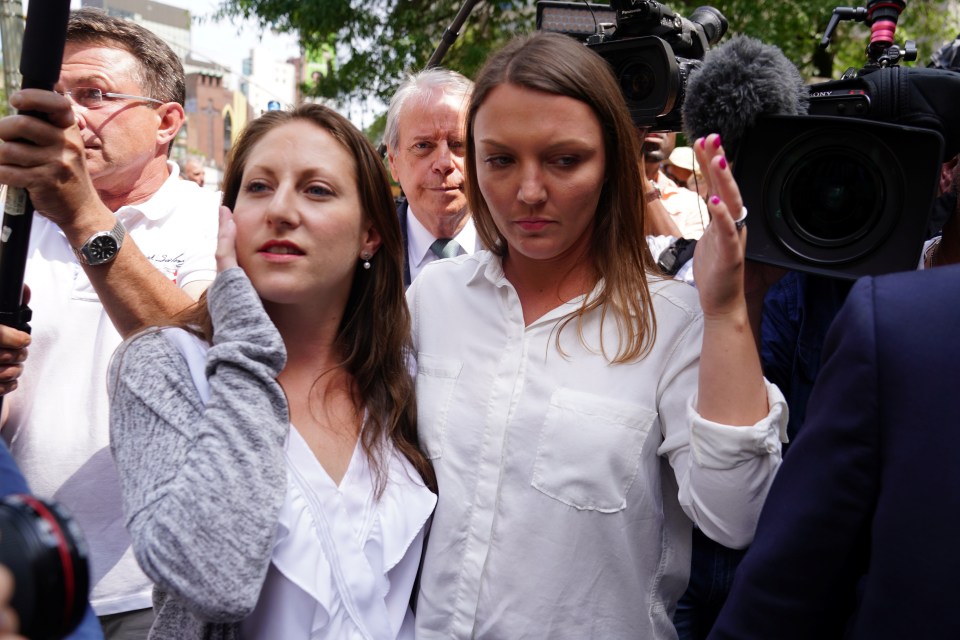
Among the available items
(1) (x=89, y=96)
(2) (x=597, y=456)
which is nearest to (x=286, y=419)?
(2) (x=597, y=456)

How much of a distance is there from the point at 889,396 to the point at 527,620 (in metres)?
0.84

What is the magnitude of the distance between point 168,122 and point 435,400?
135cm

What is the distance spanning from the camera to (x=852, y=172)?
60.4 inches

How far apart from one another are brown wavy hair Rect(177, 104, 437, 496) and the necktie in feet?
3.78

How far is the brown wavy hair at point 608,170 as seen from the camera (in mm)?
1649

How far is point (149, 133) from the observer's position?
7.93 feet

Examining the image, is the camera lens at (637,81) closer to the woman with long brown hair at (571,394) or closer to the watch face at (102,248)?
the woman with long brown hair at (571,394)

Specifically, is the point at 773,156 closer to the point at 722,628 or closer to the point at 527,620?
the point at 722,628

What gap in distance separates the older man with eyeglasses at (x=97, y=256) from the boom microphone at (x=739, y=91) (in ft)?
3.73

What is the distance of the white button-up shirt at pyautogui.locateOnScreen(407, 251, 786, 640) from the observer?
5.14ft

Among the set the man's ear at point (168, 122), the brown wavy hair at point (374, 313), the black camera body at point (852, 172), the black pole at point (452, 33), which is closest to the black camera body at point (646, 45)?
the black camera body at point (852, 172)

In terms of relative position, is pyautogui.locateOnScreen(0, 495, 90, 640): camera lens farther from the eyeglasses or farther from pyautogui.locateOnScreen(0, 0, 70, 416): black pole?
the eyeglasses

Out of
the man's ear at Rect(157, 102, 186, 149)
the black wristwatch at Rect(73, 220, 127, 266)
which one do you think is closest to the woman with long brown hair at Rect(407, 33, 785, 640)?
the black wristwatch at Rect(73, 220, 127, 266)

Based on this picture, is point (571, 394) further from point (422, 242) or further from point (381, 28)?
point (381, 28)
